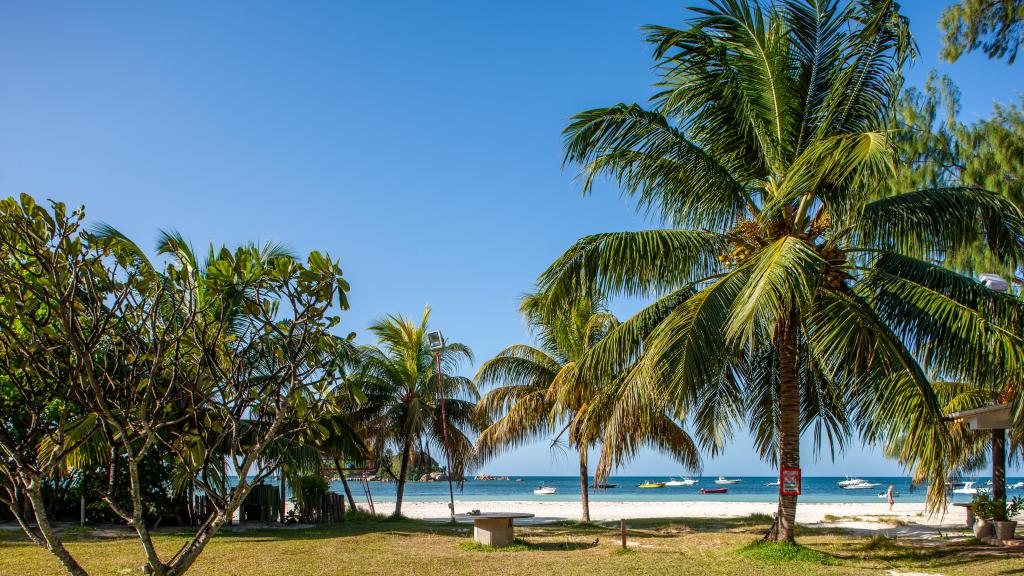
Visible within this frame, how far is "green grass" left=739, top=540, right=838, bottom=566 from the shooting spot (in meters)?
10.5

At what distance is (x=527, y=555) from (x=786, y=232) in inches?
253

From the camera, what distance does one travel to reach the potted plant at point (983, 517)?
12500 mm

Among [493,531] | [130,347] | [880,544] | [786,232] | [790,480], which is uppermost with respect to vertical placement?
[786,232]

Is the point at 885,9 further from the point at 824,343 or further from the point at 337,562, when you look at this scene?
the point at 337,562

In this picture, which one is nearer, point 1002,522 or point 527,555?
point 527,555

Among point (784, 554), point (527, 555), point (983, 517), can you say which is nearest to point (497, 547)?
point (527, 555)

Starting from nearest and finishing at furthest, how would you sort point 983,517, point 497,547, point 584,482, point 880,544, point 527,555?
point 527,555 < point 880,544 < point 983,517 < point 497,547 < point 584,482

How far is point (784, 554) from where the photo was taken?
1070 cm

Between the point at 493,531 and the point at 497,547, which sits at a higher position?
the point at 493,531

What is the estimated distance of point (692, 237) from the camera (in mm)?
10953

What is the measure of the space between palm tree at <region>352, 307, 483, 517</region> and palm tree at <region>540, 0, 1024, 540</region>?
10901mm

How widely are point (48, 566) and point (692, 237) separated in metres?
10.1

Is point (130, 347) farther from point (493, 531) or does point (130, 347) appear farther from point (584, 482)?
point (584, 482)

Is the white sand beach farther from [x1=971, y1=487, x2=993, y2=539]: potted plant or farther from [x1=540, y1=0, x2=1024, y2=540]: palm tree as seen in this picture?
[x1=540, y1=0, x2=1024, y2=540]: palm tree
